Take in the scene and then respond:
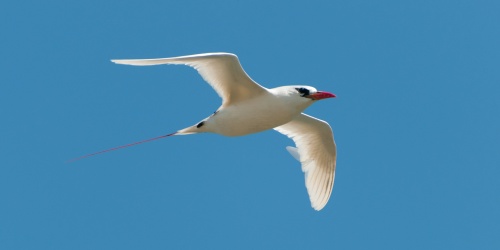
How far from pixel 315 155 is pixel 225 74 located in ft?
12.0

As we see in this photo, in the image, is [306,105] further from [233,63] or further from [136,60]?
[136,60]

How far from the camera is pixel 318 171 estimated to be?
58.7 feet

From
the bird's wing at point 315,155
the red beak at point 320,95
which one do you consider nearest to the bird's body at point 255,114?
the red beak at point 320,95

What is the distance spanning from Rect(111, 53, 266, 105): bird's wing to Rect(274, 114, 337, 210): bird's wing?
104 inches

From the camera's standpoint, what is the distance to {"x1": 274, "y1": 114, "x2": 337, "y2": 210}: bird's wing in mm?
17766

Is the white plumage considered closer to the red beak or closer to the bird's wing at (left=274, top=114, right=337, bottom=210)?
the red beak

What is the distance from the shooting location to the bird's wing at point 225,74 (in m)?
14.4

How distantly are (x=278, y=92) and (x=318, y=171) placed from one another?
9.96ft

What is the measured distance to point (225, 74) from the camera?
15023mm

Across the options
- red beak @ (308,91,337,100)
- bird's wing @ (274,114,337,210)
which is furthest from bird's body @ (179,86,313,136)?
bird's wing @ (274,114,337,210)

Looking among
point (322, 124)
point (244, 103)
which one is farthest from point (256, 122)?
point (322, 124)

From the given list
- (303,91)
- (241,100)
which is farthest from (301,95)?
(241,100)

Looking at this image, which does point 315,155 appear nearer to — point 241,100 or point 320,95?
point 320,95

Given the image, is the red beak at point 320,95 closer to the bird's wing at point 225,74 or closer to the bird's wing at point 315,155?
the bird's wing at point 225,74
